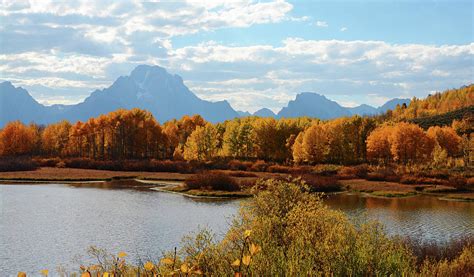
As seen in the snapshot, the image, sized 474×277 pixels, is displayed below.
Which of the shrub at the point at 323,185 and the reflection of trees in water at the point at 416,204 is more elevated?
the shrub at the point at 323,185

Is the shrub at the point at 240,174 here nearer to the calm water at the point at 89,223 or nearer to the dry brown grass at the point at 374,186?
the dry brown grass at the point at 374,186

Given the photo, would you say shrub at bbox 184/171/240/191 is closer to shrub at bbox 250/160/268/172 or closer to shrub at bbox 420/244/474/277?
shrub at bbox 250/160/268/172

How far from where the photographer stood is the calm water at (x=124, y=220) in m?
32.3

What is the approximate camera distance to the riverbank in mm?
68812

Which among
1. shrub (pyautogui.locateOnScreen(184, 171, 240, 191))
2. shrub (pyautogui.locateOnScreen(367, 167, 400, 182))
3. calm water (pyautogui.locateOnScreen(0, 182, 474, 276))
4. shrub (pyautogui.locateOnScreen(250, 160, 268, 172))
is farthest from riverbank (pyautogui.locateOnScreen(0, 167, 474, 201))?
shrub (pyautogui.locateOnScreen(250, 160, 268, 172))

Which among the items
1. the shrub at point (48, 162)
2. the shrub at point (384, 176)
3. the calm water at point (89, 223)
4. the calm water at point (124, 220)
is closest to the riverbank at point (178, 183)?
the shrub at point (384, 176)

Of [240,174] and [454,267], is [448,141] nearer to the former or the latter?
[240,174]

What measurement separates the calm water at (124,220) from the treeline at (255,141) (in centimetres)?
3859

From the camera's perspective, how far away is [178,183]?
8412 centimetres

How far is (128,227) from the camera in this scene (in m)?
40.8

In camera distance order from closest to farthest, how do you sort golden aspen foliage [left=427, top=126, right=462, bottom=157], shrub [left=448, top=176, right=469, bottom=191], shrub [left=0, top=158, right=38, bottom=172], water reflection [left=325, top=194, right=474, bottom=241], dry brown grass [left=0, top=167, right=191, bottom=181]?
1. water reflection [left=325, top=194, right=474, bottom=241]
2. shrub [left=448, top=176, right=469, bottom=191]
3. dry brown grass [left=0, top=167, right=191, bottom=181]
4. shrub [left=0, top=158, right=38, bottom=172]
5. golden aspen foliage [left=427, top=126, right=462, bottom=157]

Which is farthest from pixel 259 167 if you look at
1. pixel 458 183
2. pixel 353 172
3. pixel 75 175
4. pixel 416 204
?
pixel 416 204

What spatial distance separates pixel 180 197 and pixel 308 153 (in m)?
46.7

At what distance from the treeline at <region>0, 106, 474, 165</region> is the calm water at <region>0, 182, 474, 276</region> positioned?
38.6m
